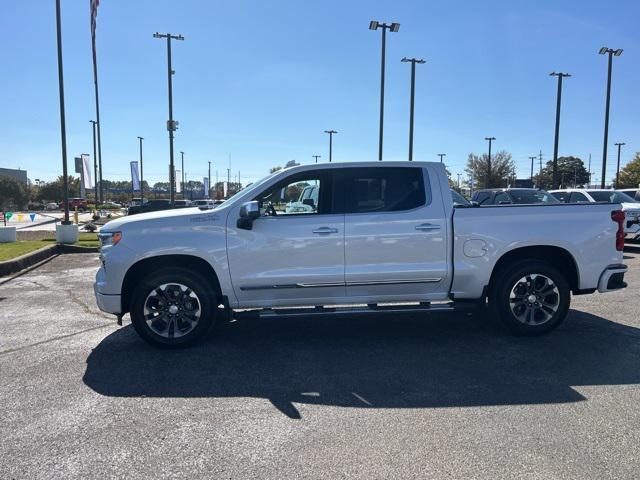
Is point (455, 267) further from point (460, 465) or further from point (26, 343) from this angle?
point (26, 343)

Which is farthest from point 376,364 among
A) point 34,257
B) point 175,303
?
point 34,257

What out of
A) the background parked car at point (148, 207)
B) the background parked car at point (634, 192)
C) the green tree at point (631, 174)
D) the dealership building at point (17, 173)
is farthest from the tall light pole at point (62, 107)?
the dealership building at point (17, 173)

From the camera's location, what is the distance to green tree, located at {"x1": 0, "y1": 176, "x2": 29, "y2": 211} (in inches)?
2517

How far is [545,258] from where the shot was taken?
229 inches

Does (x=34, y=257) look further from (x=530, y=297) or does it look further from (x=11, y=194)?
(x=11, y=194)

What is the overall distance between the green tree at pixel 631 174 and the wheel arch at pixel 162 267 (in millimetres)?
72857

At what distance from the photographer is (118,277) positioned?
5258 millimetres

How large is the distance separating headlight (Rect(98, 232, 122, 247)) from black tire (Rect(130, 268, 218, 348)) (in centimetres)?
51

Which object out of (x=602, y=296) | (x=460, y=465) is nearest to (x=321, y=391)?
(x=460, y=465)

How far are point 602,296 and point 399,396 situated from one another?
17.8 ft

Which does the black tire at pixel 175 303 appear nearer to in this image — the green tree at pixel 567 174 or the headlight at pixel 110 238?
the headlight at pixel 110 238

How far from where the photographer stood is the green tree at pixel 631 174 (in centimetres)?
6562

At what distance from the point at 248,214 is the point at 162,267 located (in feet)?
3.69

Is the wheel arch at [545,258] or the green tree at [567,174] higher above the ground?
the green tree at [567,174]
